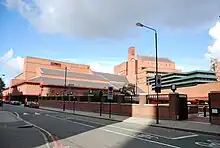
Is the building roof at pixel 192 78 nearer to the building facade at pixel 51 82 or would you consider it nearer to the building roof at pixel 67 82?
the building roof at pixel 67 82

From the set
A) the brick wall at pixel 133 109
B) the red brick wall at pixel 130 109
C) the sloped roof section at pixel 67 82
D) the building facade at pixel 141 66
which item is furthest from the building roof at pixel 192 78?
the brick wall at pixel 133 109

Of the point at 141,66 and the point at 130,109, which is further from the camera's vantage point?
the point at 141,66

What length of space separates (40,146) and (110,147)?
2.83 meters

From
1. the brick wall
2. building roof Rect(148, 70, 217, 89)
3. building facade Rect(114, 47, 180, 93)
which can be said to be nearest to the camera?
the brick wall

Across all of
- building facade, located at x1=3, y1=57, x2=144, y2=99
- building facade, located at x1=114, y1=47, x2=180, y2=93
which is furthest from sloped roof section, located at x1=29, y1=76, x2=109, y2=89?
building facade, located at x1=114, y1=47, x2=180, y2=93

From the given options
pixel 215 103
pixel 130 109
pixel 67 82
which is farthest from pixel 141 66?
pixel 215 103

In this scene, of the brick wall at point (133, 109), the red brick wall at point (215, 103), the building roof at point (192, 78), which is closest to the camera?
the red brick wall at point (215, 103)

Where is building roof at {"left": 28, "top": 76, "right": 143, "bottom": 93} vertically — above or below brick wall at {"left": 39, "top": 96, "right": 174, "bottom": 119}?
above

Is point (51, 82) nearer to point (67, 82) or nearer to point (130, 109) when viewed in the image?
point (67, 82)

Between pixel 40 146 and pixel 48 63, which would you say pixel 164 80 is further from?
pixel 40 146

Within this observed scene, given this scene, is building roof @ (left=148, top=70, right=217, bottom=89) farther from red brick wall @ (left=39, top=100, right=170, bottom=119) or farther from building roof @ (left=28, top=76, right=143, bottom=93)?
red brick wall @ (left=39, top=100, right=170, bottom=119)

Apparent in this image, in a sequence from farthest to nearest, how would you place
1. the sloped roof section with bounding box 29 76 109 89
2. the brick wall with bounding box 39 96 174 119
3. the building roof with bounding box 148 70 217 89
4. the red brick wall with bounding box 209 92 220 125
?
the building roof with bounding box 148 70 217 89, the sloped roof section with bounding box 29 76 109 89, the brick wall with bounding box 39 96 174 119, the red brick wall with bounding box 209 92 220 125

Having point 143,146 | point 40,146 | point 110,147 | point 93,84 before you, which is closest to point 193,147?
point 143,146

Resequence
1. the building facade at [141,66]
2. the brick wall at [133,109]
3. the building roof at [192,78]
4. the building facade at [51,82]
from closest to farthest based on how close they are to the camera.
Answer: the brick wall at [133,109], the building facade at [51,82], the building roof at [192,78], the building facade at [141,66]
